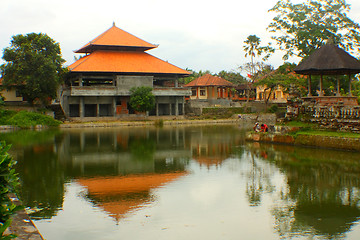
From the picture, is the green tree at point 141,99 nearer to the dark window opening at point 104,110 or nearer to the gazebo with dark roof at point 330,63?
the dark window opening at point 104,110

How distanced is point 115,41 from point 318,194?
3935cm

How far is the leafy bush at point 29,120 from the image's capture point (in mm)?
34875

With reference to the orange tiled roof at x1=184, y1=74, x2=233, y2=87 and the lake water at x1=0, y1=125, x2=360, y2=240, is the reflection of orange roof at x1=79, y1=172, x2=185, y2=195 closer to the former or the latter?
the lake water at x1=0, y1=125, x2=360, y2=240

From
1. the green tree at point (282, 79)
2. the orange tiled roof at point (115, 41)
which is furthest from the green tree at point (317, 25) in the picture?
the orange tiled roof at point (115, 41)

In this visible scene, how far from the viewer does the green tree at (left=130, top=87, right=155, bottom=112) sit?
41800 mm

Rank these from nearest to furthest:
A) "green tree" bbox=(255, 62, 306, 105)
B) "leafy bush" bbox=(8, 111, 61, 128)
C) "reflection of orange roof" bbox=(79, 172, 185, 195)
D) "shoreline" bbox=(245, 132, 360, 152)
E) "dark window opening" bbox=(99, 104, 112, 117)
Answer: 1. "reflection of orange roof" bbox=(79, 172, 185, 195)
2. "shoreline" bbox=(245, 132, 360, 152)
3. "green tree" bbox=(255, 62, 306, 105)
4. "leafy bush" bbox=(8, 111, 61, 128)
5. "dark window opening" bbox=(99, 104, 112, 117)

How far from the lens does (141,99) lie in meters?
41.8

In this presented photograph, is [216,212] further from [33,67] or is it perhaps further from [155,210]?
[33,67]

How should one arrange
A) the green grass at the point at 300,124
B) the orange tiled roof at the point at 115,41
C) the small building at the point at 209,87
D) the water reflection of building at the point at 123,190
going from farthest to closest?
the small building at the point at 209,87
the orange tiled roof at the point at 115,41
the green grass at the point at 300,124
the water reflection of building at the point at 123,190

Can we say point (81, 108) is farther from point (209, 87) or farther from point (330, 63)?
point (330, 63)

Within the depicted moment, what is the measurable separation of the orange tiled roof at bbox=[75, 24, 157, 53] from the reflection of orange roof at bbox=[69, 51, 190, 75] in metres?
0.97

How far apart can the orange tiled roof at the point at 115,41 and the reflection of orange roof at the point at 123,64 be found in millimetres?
970

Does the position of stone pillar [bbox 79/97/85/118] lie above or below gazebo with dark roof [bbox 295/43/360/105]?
below

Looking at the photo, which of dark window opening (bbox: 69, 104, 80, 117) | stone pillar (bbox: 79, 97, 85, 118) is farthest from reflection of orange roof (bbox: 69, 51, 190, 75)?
dark window opening (bbox: 69, 104, 80, 117)
